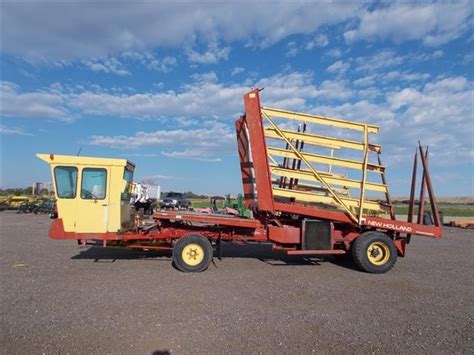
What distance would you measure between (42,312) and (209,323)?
8.09ft

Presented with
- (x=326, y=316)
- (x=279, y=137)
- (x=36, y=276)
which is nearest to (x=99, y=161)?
(x=36, y=276)

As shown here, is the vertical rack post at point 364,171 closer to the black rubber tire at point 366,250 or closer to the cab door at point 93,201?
the black rubber tire at point 366,250

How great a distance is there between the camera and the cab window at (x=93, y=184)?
9.27 meters

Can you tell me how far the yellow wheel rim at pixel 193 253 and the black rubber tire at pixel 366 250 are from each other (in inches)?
144

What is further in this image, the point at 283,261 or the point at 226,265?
the point at 283,261

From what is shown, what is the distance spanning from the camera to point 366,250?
9602 mm

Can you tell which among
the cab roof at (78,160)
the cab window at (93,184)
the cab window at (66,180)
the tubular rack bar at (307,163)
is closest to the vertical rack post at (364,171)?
the tubular rack bar at (307,163)

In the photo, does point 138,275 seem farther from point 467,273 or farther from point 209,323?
point 467,273

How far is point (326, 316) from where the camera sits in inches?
235

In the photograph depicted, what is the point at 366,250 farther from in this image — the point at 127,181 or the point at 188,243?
the point at 127,181

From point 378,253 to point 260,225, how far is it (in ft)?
9.67

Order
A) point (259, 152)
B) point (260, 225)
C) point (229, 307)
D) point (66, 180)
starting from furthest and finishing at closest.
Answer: point (260, 225) → point (259, 152) → point (66, 180) → point (229, 307)

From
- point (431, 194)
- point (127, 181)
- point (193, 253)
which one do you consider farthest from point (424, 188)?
point (127, 181)

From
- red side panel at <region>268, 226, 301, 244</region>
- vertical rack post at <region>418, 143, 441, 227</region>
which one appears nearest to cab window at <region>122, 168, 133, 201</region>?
red side panel at <region>268, 226, 301, 244</region>
